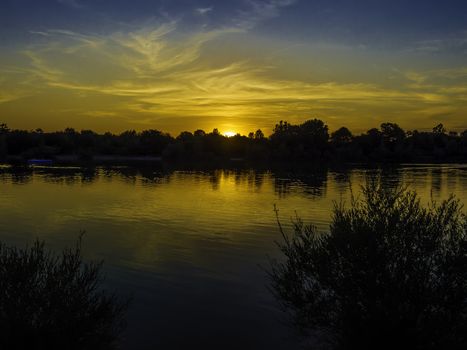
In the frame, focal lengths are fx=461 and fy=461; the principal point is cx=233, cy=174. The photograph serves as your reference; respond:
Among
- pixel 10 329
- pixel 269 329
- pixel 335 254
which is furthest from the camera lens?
pixel 269 329

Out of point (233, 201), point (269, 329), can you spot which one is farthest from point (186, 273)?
point (233, 201)

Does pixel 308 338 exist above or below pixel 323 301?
below

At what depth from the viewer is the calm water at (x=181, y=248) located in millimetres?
15680

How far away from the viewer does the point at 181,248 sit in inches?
1109

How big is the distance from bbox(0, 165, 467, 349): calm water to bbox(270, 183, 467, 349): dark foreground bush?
304 cm

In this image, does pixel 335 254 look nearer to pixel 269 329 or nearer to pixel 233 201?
pixel 269 329

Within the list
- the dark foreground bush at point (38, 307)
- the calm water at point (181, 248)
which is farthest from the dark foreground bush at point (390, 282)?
the dark foreground bush at point (38, 307)

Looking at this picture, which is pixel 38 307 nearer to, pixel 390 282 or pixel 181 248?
pixel 390 282

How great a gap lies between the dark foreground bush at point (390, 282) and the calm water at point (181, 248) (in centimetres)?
304

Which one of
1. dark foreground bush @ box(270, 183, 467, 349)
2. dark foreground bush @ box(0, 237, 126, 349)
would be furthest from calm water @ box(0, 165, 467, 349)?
dark foreground bush @ box(0, 237, 126, 349)

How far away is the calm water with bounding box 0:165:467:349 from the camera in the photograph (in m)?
15.7

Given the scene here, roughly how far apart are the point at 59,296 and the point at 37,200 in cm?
4657

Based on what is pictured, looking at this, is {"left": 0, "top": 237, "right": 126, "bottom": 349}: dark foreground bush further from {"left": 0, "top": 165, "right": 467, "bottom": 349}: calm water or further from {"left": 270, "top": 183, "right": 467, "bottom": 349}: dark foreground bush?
{"left": 270, "top": 183, "right": 467, "bottom": 349}: dark foreground bush

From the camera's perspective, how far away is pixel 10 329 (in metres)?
10.1
